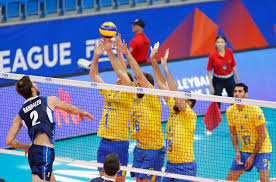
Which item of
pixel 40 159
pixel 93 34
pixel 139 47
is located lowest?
pixel 40 159

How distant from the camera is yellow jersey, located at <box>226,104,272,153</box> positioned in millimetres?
10359

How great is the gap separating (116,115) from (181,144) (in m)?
1.28

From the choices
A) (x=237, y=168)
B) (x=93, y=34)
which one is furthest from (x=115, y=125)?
(x=93, y=34)

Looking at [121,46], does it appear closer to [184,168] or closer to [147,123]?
[147,123]

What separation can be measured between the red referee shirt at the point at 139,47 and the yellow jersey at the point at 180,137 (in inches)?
259

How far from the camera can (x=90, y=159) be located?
13000 millimetres

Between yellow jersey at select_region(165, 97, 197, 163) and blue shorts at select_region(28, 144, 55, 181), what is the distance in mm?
1968

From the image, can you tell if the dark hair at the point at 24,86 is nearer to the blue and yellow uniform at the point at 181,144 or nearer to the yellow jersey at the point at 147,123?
the yellow jersey at the point at 147,123

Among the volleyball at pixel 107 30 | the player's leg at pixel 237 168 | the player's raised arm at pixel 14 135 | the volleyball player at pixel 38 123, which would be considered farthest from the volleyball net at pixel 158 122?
the player's raised arm at pixel 14 135

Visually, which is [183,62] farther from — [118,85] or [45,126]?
[45,126]

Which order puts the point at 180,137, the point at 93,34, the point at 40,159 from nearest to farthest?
1. the point at 40,159
2. the point at 180,137
3. the point at 93,34

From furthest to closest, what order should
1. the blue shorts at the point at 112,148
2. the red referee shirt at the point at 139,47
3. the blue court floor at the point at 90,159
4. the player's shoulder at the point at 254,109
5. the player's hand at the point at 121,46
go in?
the red referee shirt at the point at 139,47
the blue court floor at the point at 90,159
the player's shoulder at the point at 254,109
the player's hand at the point at 121,46
the blue shorts at the point at 112,148

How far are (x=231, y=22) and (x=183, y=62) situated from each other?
316cm

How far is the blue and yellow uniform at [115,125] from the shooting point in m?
10.2
